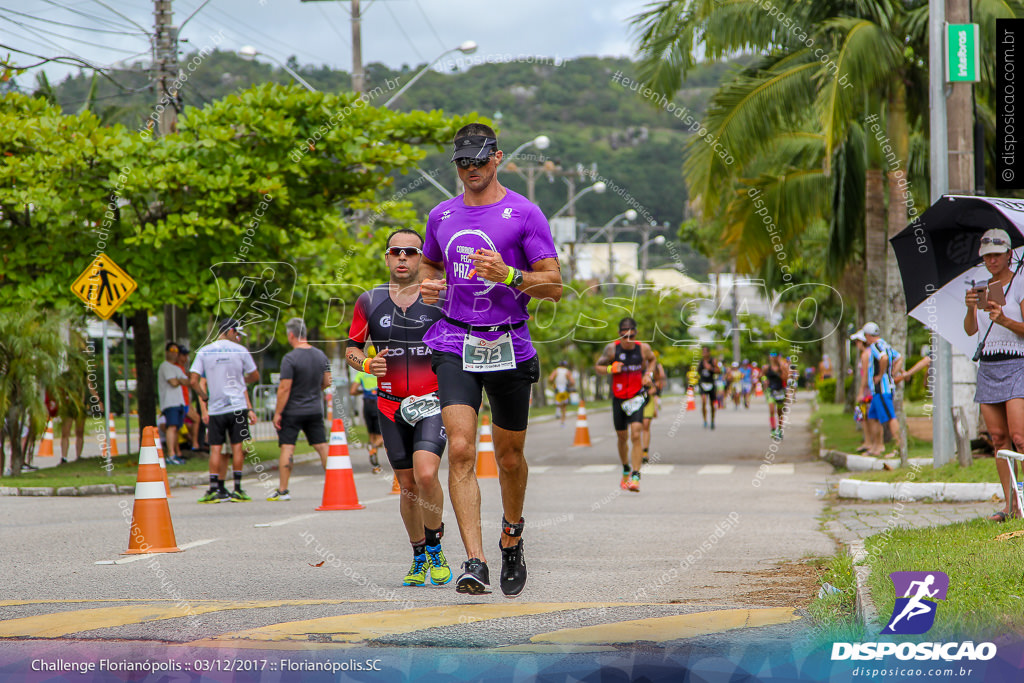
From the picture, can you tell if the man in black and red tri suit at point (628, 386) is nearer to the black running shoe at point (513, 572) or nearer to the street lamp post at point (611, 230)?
the black running shoe at point (513, 572)

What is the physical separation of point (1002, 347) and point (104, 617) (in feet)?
18.7

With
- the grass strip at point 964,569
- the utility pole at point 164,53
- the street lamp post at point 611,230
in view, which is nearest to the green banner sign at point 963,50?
the grass strip at point 964,569

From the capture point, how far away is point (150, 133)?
17.5 m

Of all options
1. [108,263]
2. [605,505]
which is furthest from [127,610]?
[108,263]

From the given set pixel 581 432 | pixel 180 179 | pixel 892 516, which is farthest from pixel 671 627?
pixel 581 432

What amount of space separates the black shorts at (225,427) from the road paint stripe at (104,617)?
710 centimetres

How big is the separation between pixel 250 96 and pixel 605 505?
8398mm

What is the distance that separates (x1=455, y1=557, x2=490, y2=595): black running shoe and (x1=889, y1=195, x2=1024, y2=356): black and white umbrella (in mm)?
4388

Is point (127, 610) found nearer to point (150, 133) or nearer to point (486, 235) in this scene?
point (486, 235)

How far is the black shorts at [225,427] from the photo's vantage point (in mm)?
13195

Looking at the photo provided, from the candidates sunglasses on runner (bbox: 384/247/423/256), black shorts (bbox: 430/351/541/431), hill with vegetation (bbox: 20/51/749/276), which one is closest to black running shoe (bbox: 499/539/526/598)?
black shorts (bbox: 430/351/541/431)

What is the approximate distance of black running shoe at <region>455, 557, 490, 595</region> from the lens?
571 centimetres

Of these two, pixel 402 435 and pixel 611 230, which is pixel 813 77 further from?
pixel 611 230

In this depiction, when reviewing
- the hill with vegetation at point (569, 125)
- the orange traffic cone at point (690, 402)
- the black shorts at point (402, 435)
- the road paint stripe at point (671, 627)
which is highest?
the hill with vegetation at point (569, 125)
